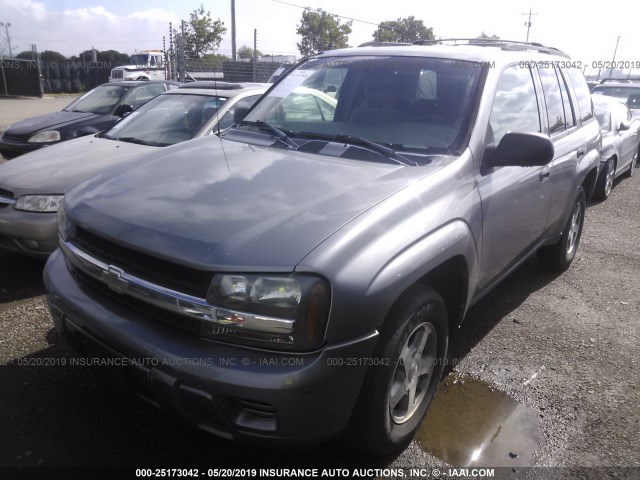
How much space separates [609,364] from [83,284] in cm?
322

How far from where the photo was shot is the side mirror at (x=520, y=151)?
2.68 m

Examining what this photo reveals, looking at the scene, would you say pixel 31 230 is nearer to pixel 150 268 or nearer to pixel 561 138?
pixel 150 268

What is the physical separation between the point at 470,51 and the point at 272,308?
2.36m

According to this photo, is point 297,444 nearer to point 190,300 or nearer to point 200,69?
point 190,300

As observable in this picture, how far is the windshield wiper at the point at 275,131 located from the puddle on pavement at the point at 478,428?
5.56ft

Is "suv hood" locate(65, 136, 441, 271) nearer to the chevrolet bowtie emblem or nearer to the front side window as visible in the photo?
the chevrolet bowtie emblem

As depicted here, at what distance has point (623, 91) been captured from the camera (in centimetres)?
1204

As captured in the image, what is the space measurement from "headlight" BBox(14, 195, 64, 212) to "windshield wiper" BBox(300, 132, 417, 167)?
228 centimetres

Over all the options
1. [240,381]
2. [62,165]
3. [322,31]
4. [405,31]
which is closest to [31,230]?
[62,165]

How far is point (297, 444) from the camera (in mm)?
1957

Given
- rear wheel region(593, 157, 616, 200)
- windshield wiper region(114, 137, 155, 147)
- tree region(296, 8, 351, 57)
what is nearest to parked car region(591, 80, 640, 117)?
rear wheel region(593, 157, 616, 200)

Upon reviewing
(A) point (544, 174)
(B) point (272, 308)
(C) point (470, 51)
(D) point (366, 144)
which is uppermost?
(C) point (470, 51)

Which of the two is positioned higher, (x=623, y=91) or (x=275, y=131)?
(x=623, y=91)

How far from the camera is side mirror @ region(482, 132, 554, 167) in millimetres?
2682
